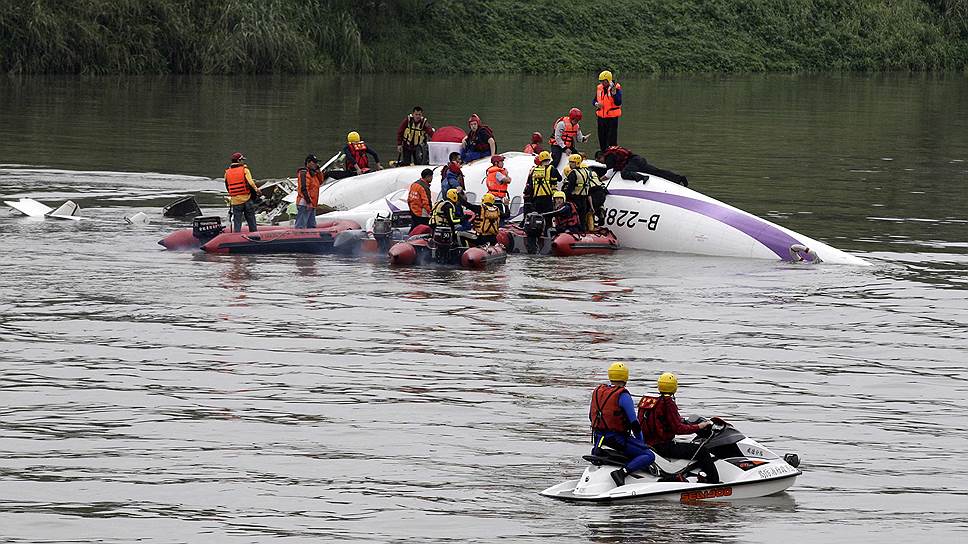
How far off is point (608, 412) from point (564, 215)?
58.0 ft

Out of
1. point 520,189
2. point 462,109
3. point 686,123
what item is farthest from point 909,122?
point 520,189

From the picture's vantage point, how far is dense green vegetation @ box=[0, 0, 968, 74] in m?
83.7

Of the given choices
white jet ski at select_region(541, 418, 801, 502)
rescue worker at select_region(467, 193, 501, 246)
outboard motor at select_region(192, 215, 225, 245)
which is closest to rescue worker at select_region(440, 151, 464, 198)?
rescue worker at select_region(467, 193, 501, 246)

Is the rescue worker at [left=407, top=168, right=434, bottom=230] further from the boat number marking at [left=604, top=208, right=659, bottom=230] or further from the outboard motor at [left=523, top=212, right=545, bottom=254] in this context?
the boat number marking at [left=604, top=208, right=659, bottom=230]

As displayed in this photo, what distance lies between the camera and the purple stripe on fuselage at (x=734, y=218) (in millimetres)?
34625

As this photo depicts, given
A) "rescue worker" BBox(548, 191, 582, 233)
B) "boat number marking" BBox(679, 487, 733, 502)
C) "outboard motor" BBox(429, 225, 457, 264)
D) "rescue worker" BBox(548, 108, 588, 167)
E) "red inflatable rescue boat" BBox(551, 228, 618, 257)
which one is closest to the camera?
"boat number marking" BBox(679, 487, 733, 502)

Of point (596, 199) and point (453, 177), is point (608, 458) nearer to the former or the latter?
point (453, 177)

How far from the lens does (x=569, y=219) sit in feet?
118

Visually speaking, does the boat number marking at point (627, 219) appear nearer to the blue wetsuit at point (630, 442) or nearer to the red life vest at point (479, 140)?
the red life vest at point (479, 140)

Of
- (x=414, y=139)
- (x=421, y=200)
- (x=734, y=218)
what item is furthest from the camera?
(x=414, y=139)

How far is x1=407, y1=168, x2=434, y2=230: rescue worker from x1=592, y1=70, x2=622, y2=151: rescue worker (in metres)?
5.08

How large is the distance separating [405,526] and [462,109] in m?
56.2

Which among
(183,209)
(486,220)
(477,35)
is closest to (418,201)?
(486,220)

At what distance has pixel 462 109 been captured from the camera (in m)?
72.5
